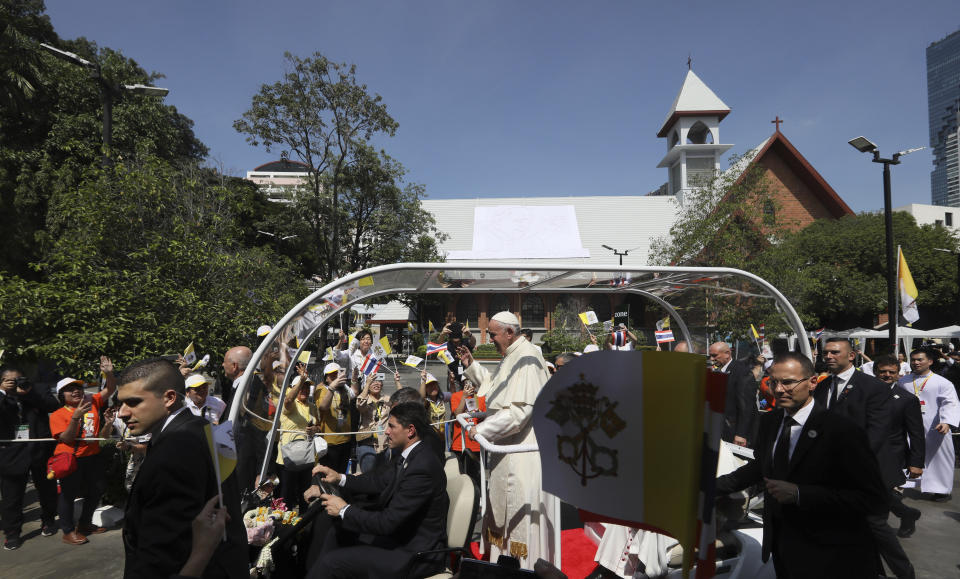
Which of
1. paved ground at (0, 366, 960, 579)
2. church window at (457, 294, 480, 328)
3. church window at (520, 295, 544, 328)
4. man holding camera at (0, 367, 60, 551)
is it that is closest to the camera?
paved ground at (0, 366, 960, 579)

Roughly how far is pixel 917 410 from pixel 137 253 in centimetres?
1015

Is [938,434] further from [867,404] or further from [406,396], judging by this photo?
[406,396]

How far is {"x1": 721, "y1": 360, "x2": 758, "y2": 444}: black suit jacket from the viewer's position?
6973 mm

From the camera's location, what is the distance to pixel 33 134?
20.2 metres

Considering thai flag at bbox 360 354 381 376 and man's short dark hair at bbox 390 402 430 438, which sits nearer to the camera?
man's short dark hair at bbox 390 402 430 438

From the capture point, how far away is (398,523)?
3207mm

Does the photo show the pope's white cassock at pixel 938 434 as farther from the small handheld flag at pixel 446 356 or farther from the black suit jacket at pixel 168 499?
the black suit jacket at pixel 168 499

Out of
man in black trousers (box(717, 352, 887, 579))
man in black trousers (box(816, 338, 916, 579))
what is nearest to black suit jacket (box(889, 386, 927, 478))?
man in black trousers (box(816, 338, 916, 579))

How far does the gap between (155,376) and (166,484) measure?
1.65ft

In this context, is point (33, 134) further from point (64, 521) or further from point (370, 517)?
point (370, 517)

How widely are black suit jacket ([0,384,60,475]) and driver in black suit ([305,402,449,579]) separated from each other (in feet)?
14.2

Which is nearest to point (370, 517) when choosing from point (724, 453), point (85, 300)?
point (724, 453)

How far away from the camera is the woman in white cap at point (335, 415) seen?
628 cm

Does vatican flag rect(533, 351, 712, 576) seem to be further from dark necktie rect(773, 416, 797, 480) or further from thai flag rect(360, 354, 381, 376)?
thai flag rect(360, 354, 381, 376)
